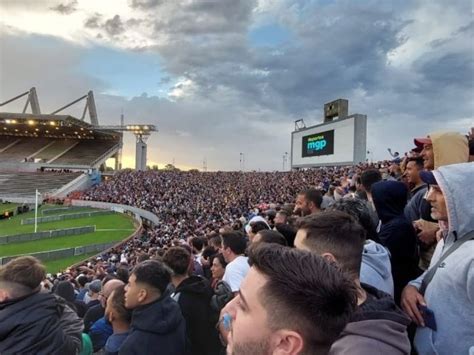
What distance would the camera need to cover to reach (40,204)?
44.6 metres

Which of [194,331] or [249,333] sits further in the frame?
[194,331]

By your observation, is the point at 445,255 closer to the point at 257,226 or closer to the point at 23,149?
the point at 257,226

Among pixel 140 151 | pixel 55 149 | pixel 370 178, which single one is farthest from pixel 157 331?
pixel 55 149

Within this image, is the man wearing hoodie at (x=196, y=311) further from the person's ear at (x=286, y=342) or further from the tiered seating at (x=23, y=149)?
the tiered seating at (x=23, y=149)

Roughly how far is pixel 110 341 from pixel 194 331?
2.39ft

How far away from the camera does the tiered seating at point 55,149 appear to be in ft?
223

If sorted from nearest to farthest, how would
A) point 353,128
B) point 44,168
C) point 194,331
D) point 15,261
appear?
point 15,261, point 194,331, point 353,128, point 44,168

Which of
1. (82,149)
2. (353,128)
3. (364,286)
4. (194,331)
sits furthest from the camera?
(82,149)

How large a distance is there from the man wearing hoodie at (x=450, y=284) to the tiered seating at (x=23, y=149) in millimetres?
74093

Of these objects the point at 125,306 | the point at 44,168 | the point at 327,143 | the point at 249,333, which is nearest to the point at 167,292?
the point at 125,306

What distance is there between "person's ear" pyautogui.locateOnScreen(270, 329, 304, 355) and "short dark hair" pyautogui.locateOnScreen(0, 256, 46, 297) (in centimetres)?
213

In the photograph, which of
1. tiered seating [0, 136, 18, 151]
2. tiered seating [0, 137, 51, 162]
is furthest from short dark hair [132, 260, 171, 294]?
tiered seating [0, 136, 18, 151]

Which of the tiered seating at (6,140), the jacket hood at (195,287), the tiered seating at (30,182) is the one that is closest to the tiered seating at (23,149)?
the tiered seating at (6,140)

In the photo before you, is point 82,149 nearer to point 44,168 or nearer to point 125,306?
point 44,168
